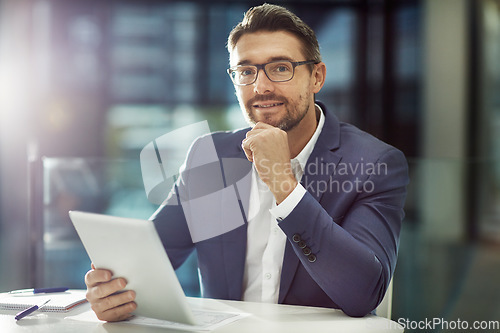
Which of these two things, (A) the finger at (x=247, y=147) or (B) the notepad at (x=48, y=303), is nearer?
(B) the notepad at (x=48, y=303)

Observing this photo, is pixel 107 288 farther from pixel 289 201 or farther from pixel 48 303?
pixel 289 201

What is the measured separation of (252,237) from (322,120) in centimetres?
46

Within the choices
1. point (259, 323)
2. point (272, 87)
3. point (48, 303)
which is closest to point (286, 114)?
point (272, 87)

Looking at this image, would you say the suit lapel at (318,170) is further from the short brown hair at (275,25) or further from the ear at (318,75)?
the short brown hair at (275,25)

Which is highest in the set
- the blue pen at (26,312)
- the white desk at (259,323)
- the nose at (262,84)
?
the nose at (262,84)

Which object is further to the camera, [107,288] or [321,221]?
[321,221]

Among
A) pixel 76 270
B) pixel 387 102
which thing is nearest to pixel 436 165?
pixel 387 102

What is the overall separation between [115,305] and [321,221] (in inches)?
19.3

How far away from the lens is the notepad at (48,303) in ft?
3.84

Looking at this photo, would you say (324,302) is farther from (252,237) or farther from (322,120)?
(322,120)

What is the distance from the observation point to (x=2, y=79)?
364cm

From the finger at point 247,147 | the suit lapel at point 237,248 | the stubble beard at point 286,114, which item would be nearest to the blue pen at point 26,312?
the suit lapel at point 237,248

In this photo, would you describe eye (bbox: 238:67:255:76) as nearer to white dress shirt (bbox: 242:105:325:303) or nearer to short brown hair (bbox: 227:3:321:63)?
short brown hair (bbox: 227:3:321:63)

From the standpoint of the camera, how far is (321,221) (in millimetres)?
1175
